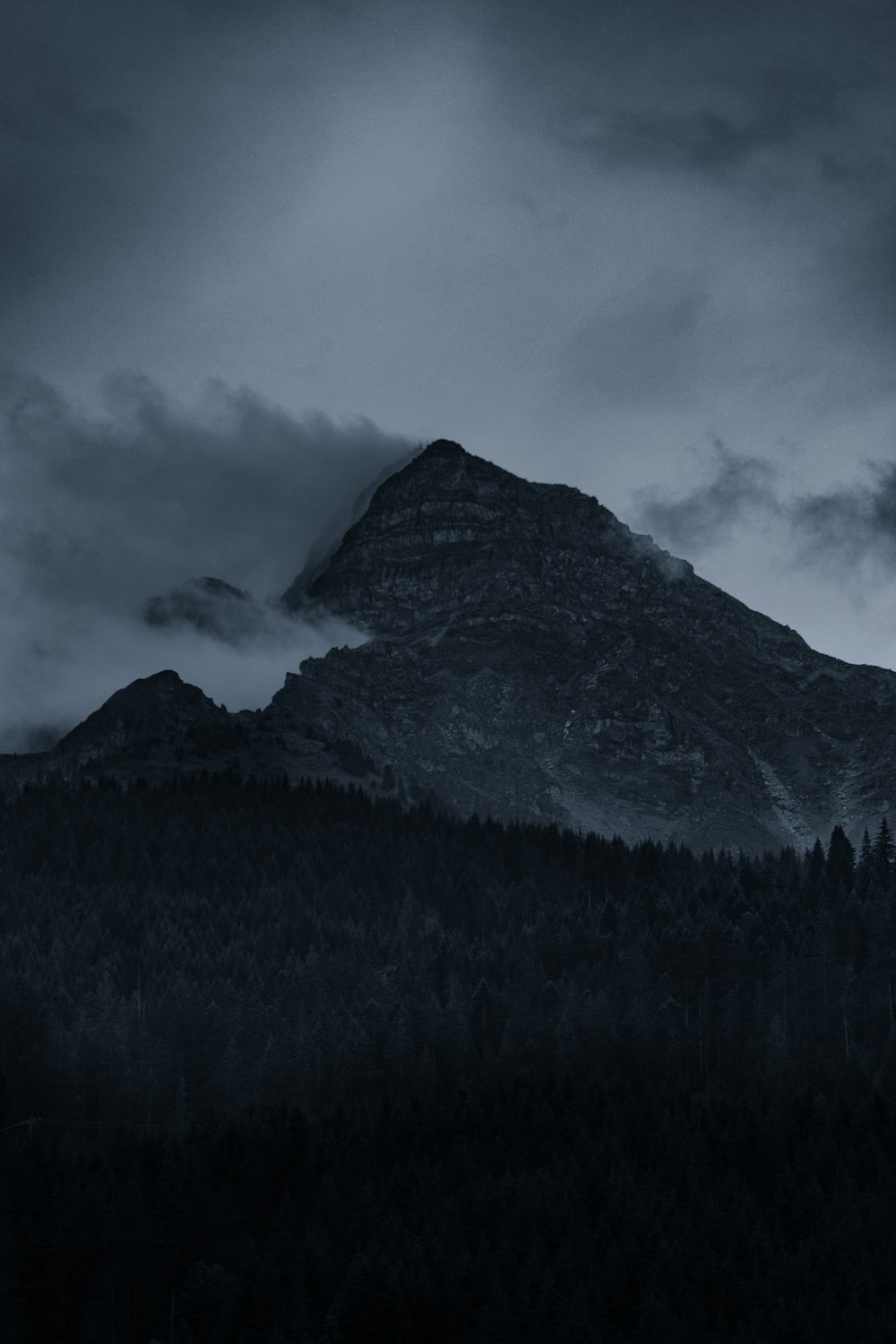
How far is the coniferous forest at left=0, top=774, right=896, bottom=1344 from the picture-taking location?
11725 centimetres

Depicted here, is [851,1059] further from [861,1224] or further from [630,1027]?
[861,1224]

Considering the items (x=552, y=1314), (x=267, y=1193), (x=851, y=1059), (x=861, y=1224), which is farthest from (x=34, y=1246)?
(x=851, y=1059)

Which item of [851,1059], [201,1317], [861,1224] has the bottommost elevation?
[201,1317]

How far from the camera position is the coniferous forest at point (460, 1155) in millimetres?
117250

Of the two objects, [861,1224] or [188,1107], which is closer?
[861,1224]

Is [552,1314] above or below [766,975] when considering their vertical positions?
below

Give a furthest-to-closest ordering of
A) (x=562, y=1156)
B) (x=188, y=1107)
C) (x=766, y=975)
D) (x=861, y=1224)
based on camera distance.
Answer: (x=766, y=975) → (x=188, y=1107) → (x=562, y=1156) → (x=861, y=1224)

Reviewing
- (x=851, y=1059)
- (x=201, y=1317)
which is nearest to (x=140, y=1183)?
(x=201, y=1317)

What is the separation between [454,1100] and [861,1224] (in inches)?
1738

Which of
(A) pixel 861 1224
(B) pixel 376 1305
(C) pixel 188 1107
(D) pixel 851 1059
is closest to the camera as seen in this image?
(B) pixel 376 1305

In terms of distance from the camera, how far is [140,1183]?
137m

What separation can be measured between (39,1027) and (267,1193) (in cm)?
4797

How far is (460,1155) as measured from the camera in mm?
146625

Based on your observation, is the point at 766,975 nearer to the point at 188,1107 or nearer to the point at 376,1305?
the point at 188,1107
